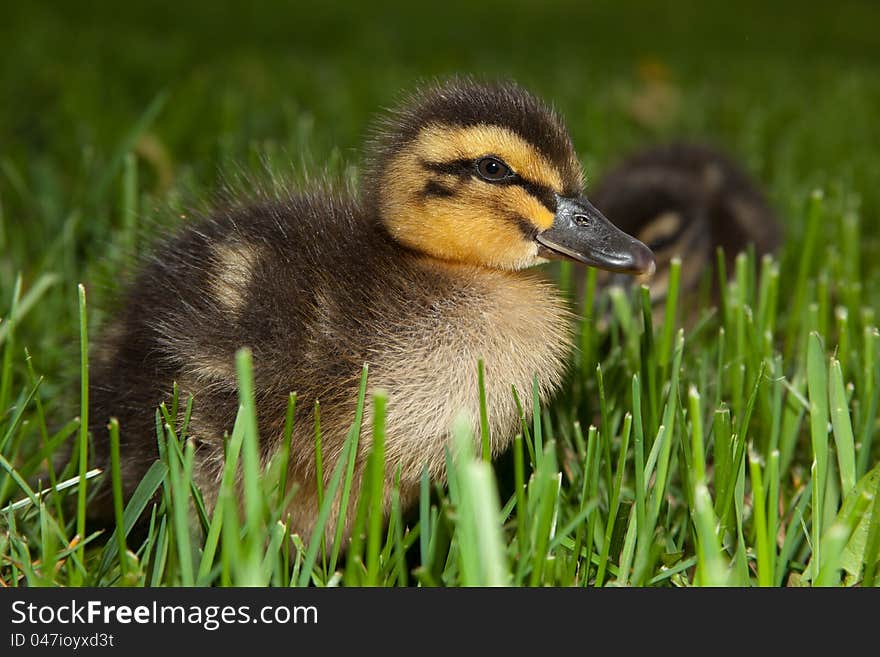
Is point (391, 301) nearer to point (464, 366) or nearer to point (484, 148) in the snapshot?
point (464, 366)

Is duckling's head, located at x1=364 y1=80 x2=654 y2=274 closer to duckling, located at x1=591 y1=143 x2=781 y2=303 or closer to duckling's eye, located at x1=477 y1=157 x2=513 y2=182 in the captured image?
duckling's eye, located at x1=477 y1=157 x2=513 y2=182

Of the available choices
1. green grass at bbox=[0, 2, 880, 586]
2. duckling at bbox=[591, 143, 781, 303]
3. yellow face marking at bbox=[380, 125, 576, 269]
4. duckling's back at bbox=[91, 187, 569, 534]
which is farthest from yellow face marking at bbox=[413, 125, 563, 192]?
duckling at bbox=[591, 143, 781, 303]

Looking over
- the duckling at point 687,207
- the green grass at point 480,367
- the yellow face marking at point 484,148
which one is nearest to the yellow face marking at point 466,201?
the yellow face marking at point 484,148

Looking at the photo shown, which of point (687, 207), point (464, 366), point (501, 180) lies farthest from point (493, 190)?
point (687, 207)

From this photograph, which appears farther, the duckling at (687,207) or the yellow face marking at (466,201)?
the duckling at (687,207)

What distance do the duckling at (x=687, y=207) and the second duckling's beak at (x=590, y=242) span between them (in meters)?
1.17

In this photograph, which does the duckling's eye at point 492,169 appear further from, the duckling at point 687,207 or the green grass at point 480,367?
the duckling at point 687,207

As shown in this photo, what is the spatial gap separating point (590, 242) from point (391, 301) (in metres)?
0.37

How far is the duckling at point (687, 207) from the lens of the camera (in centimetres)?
310

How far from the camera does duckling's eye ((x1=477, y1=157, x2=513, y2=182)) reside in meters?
1.74
